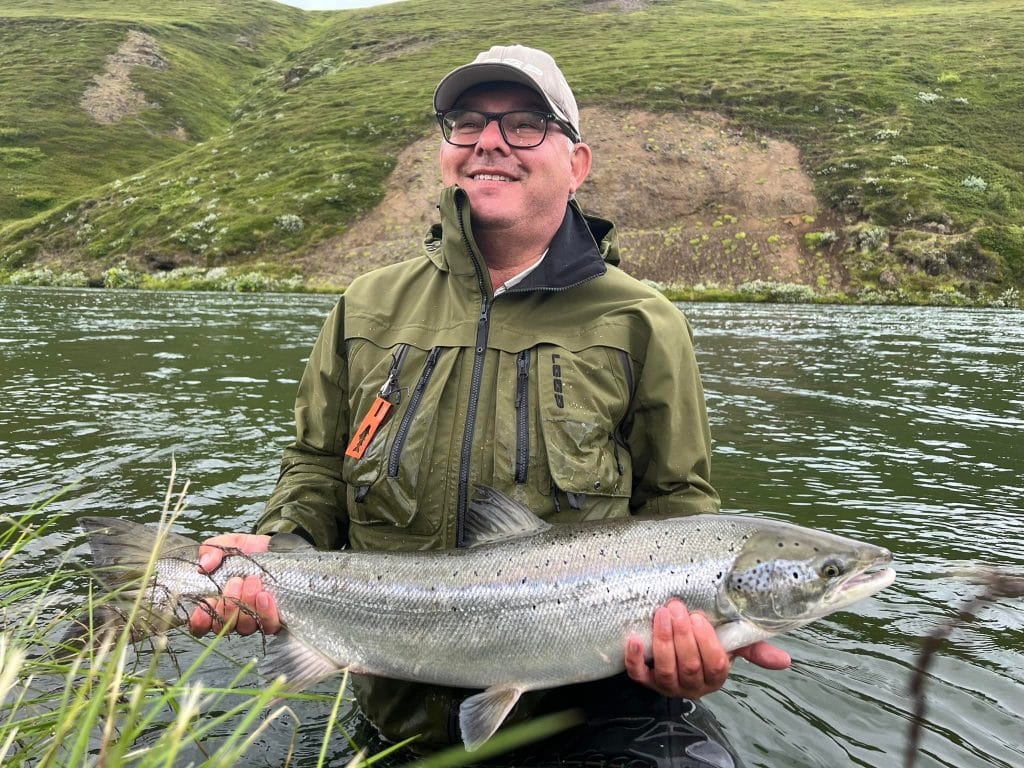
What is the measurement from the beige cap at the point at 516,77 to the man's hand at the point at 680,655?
2.30m

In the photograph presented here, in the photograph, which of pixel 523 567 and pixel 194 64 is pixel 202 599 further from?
pixel 194 64

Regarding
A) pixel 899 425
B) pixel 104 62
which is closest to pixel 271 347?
pixel 899 425

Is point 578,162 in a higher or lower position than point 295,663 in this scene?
higher

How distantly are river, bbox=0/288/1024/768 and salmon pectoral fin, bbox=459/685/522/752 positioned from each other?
62.3 inches

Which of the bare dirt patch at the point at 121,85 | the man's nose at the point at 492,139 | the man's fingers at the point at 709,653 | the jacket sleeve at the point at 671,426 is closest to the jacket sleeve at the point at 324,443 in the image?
the man's nose at the point at 492,139

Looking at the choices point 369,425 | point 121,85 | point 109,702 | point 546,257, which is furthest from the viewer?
point 121,85

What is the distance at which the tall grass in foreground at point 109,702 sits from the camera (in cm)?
167

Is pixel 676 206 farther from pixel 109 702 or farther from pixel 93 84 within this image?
pixel 93 84

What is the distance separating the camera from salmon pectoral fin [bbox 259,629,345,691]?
10.8ft

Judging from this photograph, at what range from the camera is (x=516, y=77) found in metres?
3.66

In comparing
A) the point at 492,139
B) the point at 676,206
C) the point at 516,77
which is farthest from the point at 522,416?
the point at 676,206

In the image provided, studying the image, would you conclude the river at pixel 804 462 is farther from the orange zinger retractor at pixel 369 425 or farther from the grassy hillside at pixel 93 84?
the grassy hillside at pixel 93 84

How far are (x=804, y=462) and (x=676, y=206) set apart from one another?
4193 cm

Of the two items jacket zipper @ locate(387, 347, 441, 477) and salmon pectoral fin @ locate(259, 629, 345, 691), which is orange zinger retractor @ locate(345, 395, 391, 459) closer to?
jacket zipper @ locate(387, 347, 441, 477)
